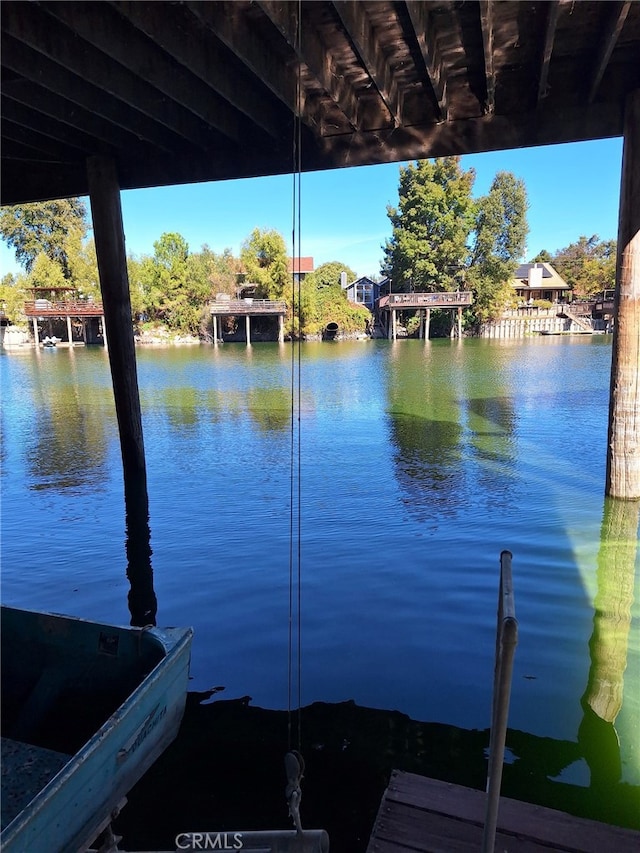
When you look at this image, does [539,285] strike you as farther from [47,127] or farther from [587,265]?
[47,127]

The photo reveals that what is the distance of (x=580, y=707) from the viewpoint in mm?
3492

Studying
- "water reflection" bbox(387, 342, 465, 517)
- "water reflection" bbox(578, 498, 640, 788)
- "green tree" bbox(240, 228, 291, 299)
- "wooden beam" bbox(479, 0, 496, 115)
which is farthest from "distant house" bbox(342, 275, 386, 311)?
"water reflection" bbox(578, 498, 640, 788)

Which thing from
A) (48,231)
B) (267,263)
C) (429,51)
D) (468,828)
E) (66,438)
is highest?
(48,231)

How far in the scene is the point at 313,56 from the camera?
17.7 feet

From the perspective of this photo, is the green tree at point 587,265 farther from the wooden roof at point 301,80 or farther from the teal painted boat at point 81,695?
the teal painted boat at point 81,695

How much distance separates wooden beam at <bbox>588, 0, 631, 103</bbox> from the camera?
186 inches

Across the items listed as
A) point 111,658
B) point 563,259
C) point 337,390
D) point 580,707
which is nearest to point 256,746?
point 111,658

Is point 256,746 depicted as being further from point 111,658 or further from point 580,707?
point 580,707

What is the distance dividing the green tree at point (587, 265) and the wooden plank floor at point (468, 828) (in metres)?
70.9

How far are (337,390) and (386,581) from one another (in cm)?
1435

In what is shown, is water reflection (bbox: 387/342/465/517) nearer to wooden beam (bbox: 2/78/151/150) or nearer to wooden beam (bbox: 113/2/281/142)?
A: wooden beam (bbox: 113/2/281/142)

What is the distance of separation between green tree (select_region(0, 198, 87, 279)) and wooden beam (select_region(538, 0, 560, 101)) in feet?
Answer: 198

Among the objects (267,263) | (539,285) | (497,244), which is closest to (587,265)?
(539,285)

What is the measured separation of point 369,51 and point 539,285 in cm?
6623
